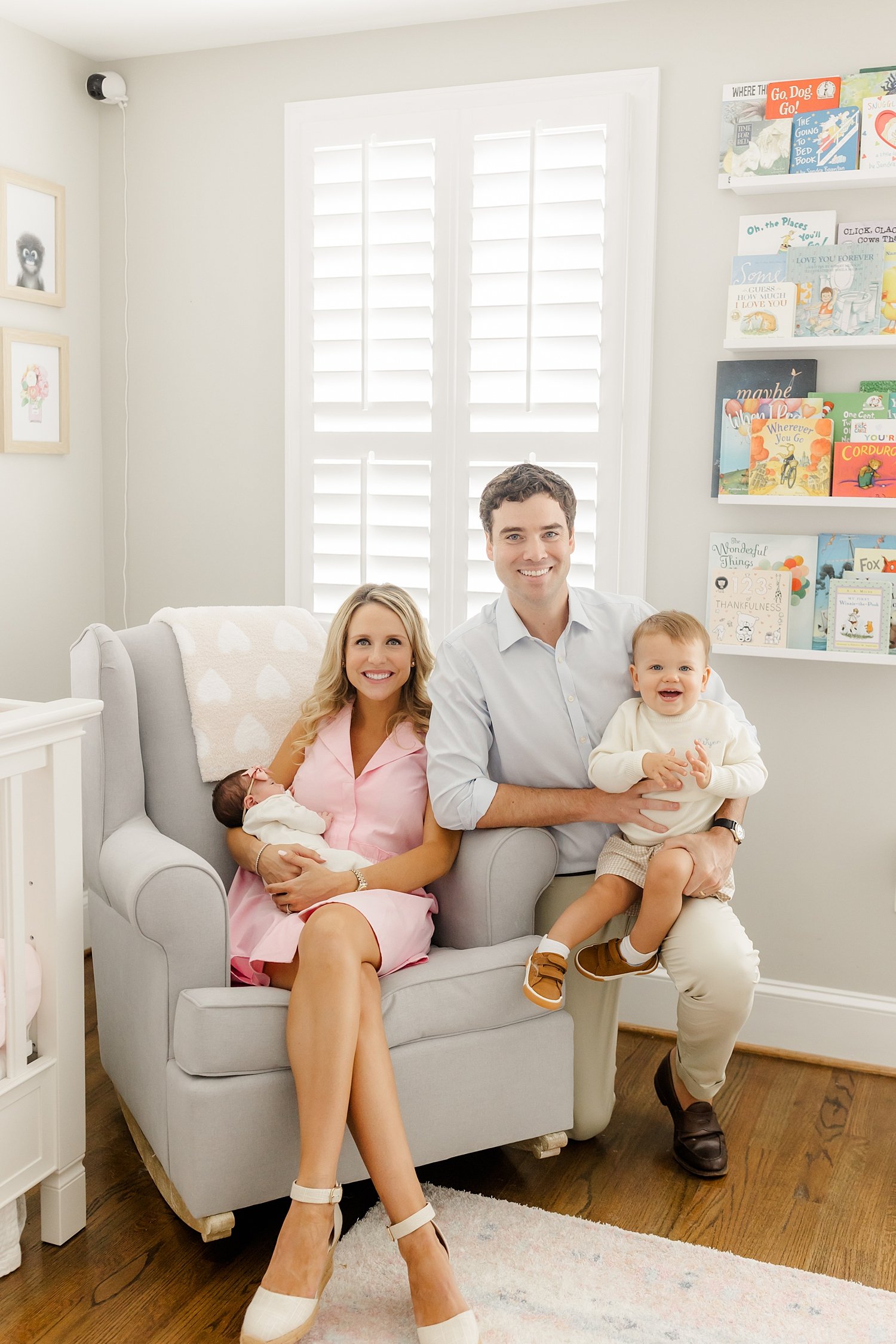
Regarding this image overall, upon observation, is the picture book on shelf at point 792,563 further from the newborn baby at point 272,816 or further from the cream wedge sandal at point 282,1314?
the cream wedge sandal at point 282,1314

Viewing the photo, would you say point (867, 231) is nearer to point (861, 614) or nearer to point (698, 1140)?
point (861, 614)

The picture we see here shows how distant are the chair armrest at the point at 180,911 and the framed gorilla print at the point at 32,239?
1.73 meters

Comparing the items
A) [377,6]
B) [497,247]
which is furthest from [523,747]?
[377,6]

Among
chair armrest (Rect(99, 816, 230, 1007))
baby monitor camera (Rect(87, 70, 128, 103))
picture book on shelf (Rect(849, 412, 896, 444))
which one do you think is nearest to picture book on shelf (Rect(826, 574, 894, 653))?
picture book on shelf (Rect(849, 412, 896, 444))

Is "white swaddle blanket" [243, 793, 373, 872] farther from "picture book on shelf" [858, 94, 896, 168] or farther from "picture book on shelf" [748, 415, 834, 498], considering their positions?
"picture book on shelf" [858, 94, 896, 168]

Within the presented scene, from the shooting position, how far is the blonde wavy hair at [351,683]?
223 centimetres

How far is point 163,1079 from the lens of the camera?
1809mm

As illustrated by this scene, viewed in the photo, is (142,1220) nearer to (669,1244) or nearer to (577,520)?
(669,1244)

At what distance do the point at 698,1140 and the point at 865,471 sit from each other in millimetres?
1410

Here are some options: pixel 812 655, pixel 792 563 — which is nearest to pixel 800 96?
pixel 792 563

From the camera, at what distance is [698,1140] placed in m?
2.12

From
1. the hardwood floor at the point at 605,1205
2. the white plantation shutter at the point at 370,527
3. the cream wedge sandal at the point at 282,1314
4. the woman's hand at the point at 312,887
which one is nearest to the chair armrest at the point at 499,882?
the woman's hand at the point at 312,887

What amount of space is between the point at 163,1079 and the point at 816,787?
5.17ft

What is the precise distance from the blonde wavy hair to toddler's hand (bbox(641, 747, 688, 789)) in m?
0.46
